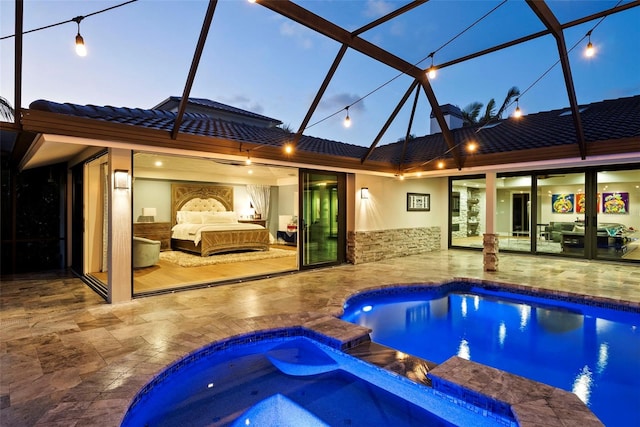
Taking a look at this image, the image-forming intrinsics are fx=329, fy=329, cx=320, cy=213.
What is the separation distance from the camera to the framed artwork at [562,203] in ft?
31.9

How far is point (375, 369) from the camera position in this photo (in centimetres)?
340

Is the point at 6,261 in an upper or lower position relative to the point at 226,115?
lower

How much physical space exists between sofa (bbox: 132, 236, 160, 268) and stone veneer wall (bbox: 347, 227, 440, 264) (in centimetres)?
493

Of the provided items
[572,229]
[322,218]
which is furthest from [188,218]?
[572,229]

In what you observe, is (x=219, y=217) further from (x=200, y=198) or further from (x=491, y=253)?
(x=491, y=253)

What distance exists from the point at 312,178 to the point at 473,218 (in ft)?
25.0

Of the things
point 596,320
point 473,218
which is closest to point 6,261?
point 596,320

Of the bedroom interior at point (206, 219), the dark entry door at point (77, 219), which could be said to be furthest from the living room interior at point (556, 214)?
the dark entry door at point (77, 219)

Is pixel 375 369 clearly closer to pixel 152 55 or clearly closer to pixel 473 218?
pixel 152 55

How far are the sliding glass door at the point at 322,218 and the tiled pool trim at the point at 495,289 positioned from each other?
2.30m

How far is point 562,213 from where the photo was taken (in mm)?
9859

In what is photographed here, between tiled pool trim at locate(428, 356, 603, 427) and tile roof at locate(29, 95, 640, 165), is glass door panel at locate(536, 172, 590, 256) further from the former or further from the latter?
tiled pool trim at locate(428, 356, 603, 427)

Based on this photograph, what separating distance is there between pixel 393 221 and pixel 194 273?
19.1 feet

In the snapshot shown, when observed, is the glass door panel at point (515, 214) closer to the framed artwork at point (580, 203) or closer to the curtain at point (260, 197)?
the framed artwork at point (580, 203)
